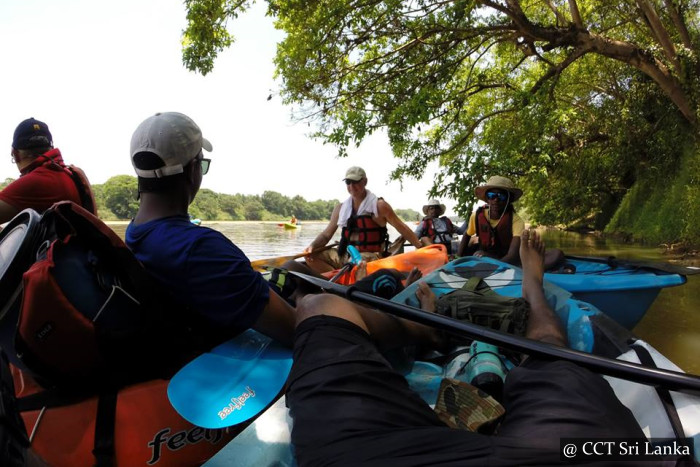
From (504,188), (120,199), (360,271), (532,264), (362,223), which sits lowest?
(360,271)

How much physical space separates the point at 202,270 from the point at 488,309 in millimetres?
1385

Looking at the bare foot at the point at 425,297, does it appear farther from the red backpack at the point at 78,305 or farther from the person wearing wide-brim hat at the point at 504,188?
the person wearing wide-brim hat at the point at 504,188

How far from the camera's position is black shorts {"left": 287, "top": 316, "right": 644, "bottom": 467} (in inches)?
36.0

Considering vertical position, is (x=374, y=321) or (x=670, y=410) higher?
(x=374, y=321)

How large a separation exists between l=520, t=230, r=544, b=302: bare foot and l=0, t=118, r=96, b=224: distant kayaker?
9.32 ft

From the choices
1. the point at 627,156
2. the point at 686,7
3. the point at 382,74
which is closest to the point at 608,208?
the point at 627,156

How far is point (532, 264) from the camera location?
238 cm

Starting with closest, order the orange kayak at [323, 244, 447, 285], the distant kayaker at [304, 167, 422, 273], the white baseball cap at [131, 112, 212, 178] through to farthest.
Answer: the white baseball cap at [131, 112, 212, 178]
the orange kayak at [323, 244, 447, 285]
the distant kayaker at [304, 167, 422, 273]

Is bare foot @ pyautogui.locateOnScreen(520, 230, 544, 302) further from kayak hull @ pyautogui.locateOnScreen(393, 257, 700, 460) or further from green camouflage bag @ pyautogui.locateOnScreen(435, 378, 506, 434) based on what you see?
green camouflage bag @ pyautogui.locateOnScreen(435, 378, 506, 434)

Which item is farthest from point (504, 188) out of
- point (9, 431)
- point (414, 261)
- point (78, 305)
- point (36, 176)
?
point (9, 431)

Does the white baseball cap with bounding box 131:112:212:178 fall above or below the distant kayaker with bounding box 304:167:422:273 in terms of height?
above

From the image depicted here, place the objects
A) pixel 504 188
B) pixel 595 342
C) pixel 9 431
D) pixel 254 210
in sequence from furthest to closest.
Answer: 1. pixel 254 210
2. pixel 504 188
3. pixel 595 342
4. pixel 9 431

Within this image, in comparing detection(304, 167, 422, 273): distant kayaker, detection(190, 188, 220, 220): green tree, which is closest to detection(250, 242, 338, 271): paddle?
detection(304, 167, 422, 273): distant kayaker

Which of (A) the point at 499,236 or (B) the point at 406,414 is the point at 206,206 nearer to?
(A) the point at 499,236
